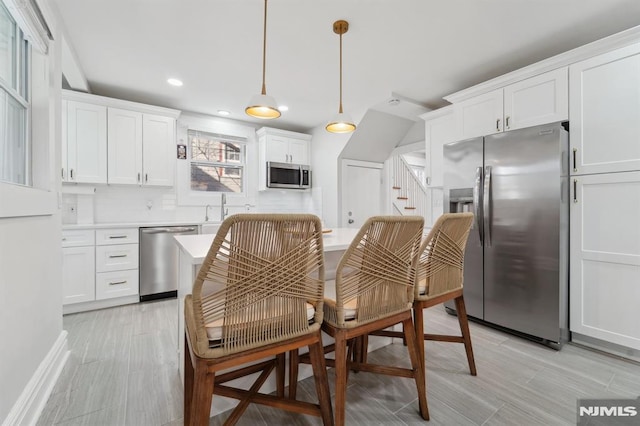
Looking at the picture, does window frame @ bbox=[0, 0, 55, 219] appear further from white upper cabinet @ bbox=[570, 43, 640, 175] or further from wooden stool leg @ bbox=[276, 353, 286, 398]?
white upper cabinet @ bbox=[570, 43, 640, 175]

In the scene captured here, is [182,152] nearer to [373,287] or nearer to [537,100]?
[373,287]

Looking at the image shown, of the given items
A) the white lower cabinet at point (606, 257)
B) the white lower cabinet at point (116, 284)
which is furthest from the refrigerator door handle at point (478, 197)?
the white lower cabinet at point (116, 284)

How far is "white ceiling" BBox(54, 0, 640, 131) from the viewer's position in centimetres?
199

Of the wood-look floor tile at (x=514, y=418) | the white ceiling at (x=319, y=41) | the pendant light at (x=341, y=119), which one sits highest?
the white ceiling at (x=319, y=41)

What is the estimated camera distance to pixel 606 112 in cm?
207

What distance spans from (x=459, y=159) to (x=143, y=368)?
3.15 m

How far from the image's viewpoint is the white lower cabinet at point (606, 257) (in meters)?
1.97

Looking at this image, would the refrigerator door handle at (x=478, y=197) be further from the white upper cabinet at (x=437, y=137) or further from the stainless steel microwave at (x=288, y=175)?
the stainless steel microwave at (x=288, y=175)

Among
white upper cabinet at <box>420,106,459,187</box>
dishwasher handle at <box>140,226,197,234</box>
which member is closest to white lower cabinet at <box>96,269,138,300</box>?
dishwasher handle at <box>140,226,197,234</box>

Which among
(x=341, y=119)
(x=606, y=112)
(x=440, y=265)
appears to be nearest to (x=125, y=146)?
(x=341, y=119)

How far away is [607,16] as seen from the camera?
207cm

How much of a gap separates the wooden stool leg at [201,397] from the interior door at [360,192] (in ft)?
11.6

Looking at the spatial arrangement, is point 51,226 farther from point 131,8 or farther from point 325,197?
point 325,197

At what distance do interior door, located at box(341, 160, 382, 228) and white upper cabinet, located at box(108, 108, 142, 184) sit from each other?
2.74 metres
